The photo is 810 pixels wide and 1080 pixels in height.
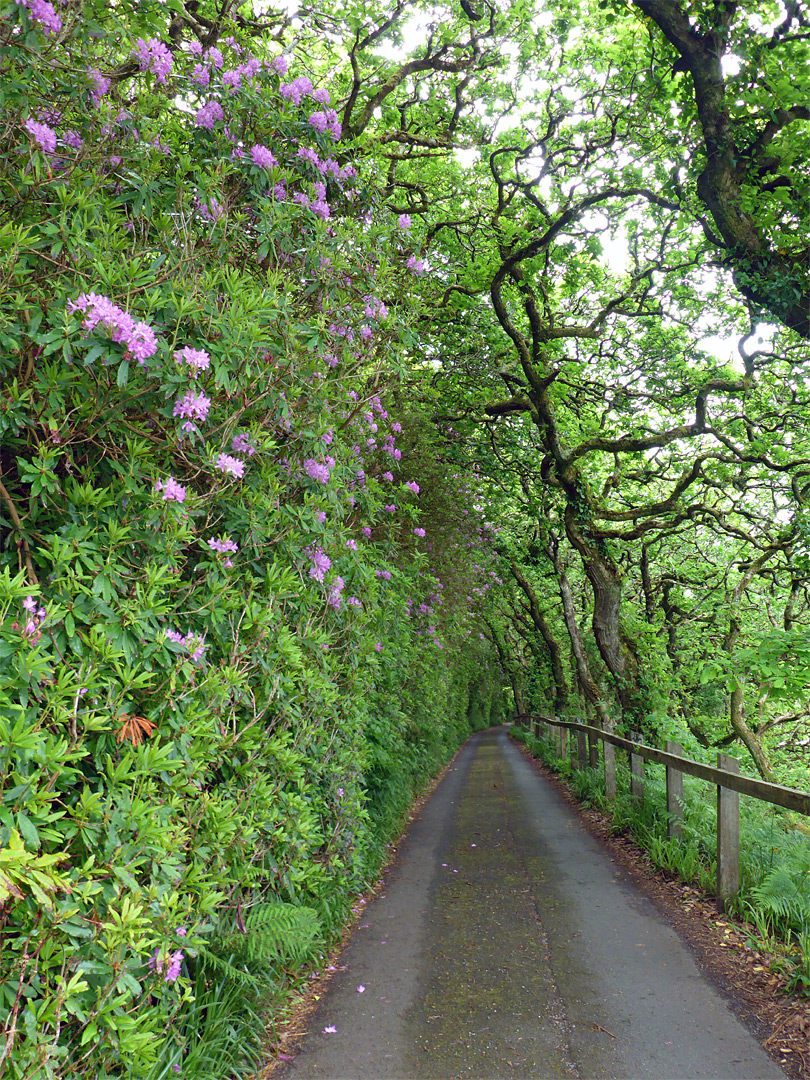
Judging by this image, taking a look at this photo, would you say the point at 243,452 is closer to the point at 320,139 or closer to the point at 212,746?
the point at 212,746

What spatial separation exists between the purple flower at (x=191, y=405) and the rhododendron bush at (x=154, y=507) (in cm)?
1

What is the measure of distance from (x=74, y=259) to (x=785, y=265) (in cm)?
569

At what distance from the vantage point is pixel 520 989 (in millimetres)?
4344

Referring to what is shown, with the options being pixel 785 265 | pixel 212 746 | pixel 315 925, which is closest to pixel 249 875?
pixel 315 925

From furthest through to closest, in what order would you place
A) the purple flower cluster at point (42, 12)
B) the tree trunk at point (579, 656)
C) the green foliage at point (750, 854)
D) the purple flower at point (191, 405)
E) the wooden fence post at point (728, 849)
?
1. the tree trunk at point (579, 656)
2. the wooden fence post at point (728, 849)
3. the green foliage at point (750, 854)
4. the purple flower at point (191, 405)
5. the purple flower cluster at point (42, 12)

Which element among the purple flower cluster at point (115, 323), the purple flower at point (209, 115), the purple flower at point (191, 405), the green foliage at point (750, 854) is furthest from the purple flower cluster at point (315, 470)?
the green foliage at point (750, 854)

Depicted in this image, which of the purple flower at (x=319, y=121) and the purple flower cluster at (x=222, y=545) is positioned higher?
the purple flower at (x=319, y=121)

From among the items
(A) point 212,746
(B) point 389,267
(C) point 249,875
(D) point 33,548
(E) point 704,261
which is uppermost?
(E) point 704,261

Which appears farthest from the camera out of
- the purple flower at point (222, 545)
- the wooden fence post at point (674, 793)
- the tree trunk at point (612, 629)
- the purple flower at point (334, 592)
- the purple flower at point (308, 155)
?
the tree trunk at point (612, 629)

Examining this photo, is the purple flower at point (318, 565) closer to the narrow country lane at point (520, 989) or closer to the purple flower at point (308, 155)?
the purple flower at point (308, 155)

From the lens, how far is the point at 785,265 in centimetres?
579

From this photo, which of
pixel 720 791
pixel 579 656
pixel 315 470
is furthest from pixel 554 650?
pixel 315 470

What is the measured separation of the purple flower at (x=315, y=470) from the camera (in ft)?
13.0

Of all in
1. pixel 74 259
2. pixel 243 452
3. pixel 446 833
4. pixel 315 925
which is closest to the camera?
pixel 74 259
